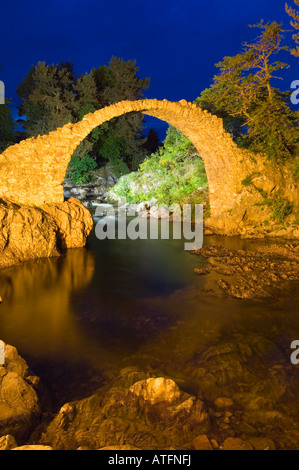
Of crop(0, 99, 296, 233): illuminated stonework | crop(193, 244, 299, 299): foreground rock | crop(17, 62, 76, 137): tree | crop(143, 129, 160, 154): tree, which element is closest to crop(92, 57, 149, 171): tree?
crop(17, 62, 76, 137): tree

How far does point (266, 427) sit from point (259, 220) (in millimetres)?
9589

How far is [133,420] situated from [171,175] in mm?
15038

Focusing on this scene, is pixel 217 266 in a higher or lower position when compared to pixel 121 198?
lower

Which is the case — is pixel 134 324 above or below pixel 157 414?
above

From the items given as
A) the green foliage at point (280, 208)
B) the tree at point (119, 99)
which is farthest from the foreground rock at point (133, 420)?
the tree at point (119, 99)

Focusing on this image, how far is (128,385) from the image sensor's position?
340cm

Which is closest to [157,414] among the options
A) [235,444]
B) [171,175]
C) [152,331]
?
[235,444]

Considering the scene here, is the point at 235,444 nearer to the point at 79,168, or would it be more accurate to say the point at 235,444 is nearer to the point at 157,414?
the point at 157,414

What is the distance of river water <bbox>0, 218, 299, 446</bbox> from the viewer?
351cm

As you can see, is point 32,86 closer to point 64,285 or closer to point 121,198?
point 121,198

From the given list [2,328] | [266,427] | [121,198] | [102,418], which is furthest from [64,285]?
[121,198]

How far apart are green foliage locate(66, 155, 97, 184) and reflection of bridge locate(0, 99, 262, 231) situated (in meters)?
14.9

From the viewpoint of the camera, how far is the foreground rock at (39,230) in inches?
314

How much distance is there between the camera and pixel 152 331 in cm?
475
